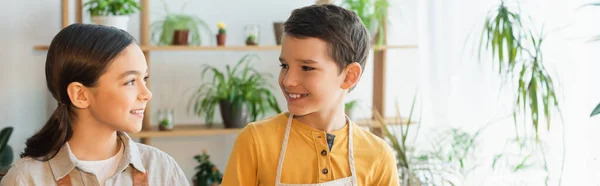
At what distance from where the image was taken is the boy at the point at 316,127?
6.28 ft

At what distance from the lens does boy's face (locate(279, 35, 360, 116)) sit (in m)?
1.90

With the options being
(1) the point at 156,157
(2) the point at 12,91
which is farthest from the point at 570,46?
(2) the point at 12,91

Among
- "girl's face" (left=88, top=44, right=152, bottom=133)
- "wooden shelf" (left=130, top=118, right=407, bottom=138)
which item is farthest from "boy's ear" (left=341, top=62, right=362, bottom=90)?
"wooden shelf" (left=130, top=118, right=407, bottom=138)

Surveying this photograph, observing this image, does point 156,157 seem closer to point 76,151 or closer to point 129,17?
point 76,151

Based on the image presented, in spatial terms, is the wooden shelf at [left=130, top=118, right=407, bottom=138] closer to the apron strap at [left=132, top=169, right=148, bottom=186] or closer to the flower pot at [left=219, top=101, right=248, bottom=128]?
the flower pot at [left=219, top=101, right=248, bottom=128]

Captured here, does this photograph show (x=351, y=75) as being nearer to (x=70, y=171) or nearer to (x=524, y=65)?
(x=70, y=171)

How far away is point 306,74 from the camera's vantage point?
191 cm

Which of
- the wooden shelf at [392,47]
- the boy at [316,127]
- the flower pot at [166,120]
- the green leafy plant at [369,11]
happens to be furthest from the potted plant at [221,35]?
the boy at [316,127]

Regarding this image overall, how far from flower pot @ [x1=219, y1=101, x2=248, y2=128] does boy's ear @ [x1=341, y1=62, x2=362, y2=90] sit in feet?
7.74

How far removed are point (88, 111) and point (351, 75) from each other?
589 mm

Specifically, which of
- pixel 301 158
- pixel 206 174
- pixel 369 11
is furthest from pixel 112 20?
pixel 301 158

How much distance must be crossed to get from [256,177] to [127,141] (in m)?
0.31

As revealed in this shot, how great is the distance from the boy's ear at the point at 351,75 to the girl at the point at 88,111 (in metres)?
0.44

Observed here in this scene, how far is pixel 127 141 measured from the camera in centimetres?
200
